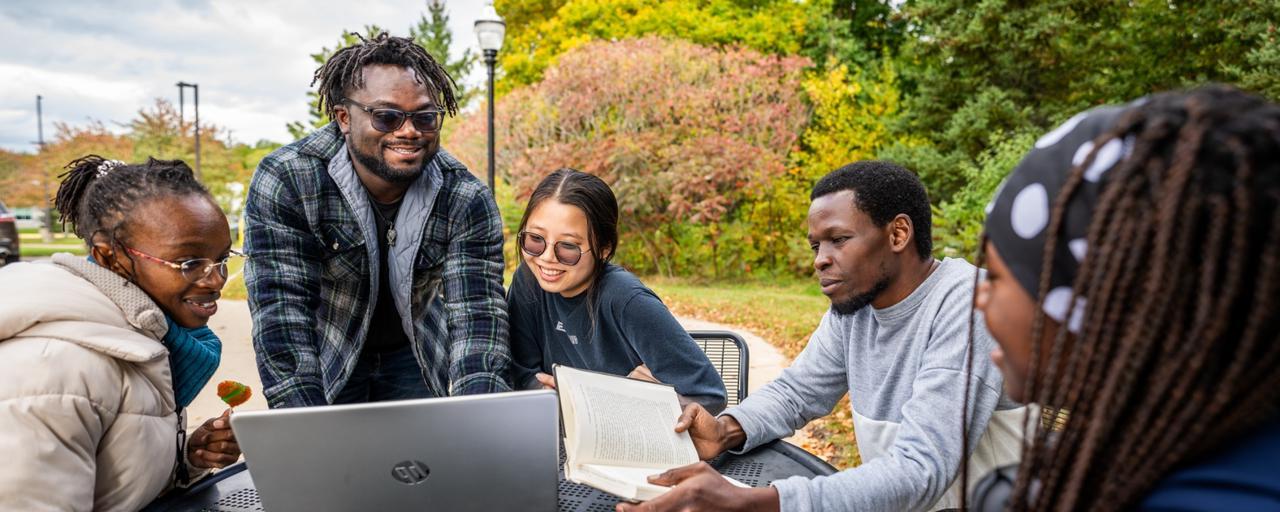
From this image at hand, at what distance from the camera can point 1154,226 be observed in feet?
2.32

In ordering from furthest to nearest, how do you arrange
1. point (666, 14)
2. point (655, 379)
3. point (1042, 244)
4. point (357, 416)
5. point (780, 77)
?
point (666, 14) < point (780, 77) < point (655, 379) < point (357, 416) < point (1042, 244)

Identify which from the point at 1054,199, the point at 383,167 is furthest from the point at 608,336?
the point at 1054,199

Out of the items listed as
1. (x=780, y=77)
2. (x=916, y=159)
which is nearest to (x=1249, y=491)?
(x=916, y=159)

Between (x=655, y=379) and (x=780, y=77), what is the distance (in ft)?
38.4

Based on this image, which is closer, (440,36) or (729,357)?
(729,357)

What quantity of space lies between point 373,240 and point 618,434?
1234 millimetres

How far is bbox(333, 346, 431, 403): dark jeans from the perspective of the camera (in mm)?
2643

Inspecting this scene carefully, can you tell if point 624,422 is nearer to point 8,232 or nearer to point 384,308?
point 384,308

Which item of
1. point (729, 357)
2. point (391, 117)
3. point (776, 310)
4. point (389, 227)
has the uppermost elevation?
point (391, 117)

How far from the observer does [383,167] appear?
7.68ft

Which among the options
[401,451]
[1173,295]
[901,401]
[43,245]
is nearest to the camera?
[1173,295]

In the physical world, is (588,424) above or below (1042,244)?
below

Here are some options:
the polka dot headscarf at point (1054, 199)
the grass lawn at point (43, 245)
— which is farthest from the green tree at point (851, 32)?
the grass lawn at point (43, 245)

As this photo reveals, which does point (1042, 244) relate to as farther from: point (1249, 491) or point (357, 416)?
point (357, 416)
